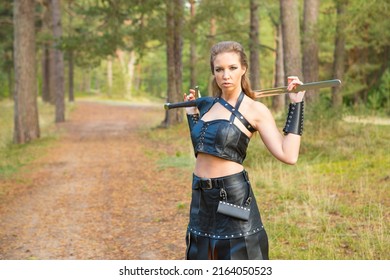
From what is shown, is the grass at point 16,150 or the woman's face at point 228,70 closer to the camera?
the woman's face at point 228,70

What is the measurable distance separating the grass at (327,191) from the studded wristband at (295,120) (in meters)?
2.65

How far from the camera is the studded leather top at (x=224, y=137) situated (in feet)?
11.3

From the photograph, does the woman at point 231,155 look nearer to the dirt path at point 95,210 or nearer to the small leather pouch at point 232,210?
the small leather pouch at point 232,210

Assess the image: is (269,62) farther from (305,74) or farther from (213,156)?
(213,156)

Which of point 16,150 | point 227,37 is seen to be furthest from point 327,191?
point 227,37

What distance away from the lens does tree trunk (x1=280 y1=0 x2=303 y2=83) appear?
578 inches

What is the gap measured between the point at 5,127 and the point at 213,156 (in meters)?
20.8

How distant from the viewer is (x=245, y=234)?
3457 millimetres

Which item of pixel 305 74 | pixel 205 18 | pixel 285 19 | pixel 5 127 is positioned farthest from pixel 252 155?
pixel 5 127

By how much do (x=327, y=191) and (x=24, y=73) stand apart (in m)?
12.4

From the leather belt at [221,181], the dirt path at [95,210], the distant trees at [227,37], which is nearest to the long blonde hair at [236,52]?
the leather belt at [221,181]

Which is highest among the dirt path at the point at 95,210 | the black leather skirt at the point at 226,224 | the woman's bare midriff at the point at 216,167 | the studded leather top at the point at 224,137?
the studded leather top at the point at 224,137

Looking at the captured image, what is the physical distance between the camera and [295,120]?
341 centimetres

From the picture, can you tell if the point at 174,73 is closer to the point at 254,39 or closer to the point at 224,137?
the point at 254,39
